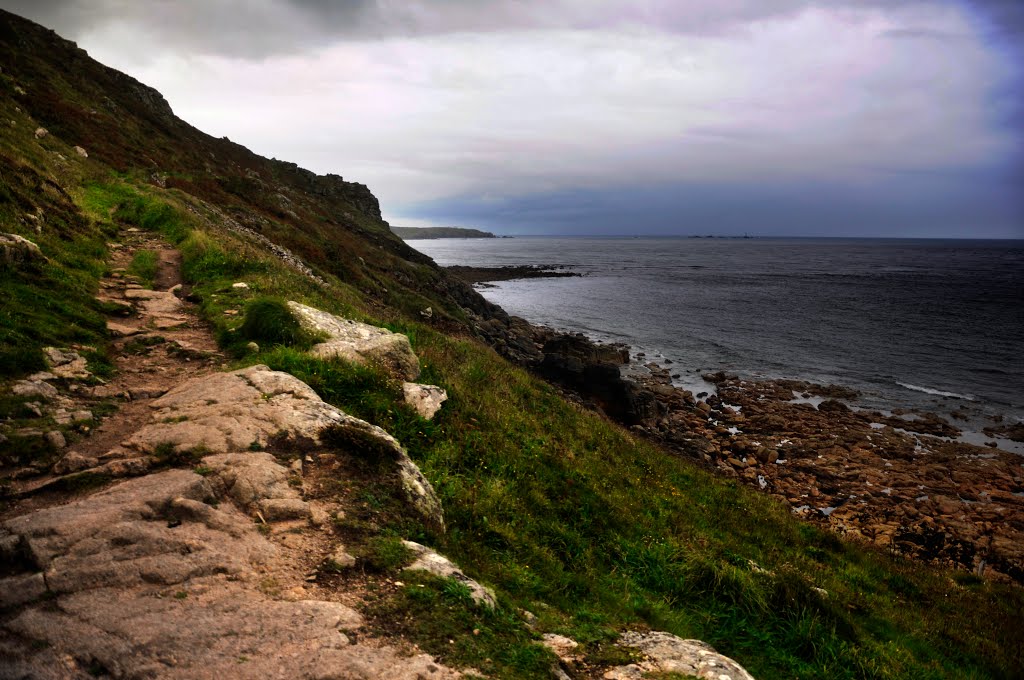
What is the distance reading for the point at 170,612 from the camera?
4.05 meters

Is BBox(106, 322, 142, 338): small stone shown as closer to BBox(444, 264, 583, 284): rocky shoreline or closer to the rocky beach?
the rocky beach

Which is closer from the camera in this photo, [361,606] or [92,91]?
[361,606]

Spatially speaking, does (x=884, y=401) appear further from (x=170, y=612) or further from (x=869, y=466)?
(x=170, y=612)

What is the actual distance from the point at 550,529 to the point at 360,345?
5.48m

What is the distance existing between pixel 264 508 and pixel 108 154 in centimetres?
3502

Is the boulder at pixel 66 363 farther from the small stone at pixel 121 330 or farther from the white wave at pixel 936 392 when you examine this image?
the white wave at pixel 936 392

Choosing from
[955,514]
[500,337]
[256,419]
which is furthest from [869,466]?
[256,419]

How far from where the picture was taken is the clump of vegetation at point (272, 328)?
1040cm

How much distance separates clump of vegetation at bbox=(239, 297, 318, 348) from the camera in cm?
1040

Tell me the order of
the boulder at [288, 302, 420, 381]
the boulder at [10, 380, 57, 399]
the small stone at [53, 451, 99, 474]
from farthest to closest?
the boulder at [288, 302, 420, 381], the boulder at [10, 380, 57, 399], the small stone at [53, 451, 99, 474]

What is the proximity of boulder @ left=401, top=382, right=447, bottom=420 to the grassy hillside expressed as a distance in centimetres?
29

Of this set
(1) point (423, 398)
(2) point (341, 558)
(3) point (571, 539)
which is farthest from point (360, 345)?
(2) point (341, 558)

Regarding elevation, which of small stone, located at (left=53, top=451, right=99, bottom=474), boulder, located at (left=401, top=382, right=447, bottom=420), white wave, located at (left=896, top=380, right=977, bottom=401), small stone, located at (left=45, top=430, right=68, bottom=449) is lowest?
white wave, located at (left=896, top=380, right=977, bottom=401)

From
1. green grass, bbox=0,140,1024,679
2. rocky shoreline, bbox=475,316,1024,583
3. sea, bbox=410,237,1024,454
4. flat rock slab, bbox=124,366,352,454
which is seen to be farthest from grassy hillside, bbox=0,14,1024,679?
sea, bbox=410,237,1024,454
